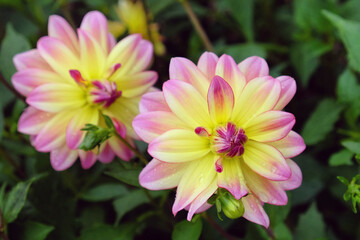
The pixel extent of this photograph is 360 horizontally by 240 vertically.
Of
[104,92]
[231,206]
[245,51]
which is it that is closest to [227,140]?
[231,206]

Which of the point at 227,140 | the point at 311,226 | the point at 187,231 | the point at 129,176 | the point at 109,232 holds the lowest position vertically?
the point at 311,226

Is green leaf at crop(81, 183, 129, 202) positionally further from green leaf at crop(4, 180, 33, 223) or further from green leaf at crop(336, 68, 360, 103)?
green leaf at crop(336, 68, 360, 103)

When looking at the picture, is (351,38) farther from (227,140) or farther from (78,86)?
(78,86)

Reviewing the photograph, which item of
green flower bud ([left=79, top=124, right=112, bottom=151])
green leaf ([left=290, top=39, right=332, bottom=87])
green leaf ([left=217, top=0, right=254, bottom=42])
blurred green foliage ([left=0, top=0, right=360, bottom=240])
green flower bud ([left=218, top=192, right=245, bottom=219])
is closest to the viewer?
green flower bud ([left=218, top=192, right=245, bottom=219])

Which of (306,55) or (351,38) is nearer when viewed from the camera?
(351,38)

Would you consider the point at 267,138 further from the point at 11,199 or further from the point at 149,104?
the point at 11,199

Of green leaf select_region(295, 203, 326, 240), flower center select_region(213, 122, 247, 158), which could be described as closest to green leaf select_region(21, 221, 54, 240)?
flower center select_region(213, 122, 247, 158)
